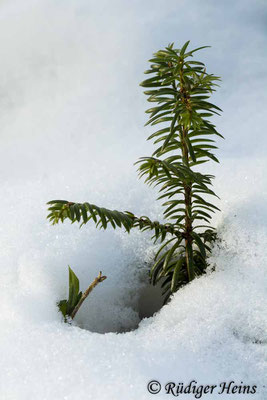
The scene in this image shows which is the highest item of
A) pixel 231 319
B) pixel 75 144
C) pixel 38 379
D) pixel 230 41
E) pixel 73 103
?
pixel 230 41

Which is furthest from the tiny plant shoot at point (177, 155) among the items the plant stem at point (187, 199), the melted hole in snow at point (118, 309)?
the melted hole in snow at point (118, 309)

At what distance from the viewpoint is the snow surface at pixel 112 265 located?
866 mm

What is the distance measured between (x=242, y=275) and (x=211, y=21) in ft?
A: 5.57

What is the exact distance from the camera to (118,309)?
119 cm

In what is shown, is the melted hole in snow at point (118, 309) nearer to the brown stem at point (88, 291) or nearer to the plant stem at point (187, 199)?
the brown stem at point (88, 291)

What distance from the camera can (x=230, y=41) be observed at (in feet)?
7.62

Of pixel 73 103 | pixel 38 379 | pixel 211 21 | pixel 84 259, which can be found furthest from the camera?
pixel 211 21

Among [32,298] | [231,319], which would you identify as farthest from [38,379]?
[231,319]

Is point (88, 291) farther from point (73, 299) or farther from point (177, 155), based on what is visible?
point (177, 155)

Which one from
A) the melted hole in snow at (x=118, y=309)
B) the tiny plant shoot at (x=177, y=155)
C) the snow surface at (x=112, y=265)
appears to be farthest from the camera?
the melted hole in snow at (x=118, y=309)

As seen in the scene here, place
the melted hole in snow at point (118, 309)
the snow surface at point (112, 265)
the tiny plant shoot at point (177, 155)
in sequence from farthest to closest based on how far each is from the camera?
the melted hole in snow at point (118, 309)
the tiny plant shoot at point (177, 155)
the snow surface at point (112, 265)

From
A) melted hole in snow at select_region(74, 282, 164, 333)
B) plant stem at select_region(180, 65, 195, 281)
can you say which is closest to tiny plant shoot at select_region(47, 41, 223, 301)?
plant stem at select_region(180, 65, 195, 281)

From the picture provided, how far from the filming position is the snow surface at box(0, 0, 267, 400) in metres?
0.87

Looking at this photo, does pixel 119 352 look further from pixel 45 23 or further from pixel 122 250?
pixel 45 23
